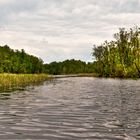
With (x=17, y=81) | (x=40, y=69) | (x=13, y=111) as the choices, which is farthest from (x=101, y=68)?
(x=13, y=111)

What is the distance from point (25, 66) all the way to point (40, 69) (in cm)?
3865

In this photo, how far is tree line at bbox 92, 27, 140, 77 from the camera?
131125mm

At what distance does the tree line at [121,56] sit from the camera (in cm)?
13112

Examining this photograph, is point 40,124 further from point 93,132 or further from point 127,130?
point 127,130

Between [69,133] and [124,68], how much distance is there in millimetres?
124132

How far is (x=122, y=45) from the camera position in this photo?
138500 mm

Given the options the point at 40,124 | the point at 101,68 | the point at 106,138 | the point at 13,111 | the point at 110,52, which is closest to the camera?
the point at 106,138

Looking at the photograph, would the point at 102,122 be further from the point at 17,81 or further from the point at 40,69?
the point at 40,69

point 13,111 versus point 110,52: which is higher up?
point 110,52

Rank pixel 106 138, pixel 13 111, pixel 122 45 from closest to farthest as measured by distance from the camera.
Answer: pixel 106 138
pixel 13 111
pixel 122 45

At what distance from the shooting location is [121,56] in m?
145

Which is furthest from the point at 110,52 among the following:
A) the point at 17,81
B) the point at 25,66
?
the point at 17,81

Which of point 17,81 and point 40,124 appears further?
point 17,81

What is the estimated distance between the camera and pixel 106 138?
16.7 m
